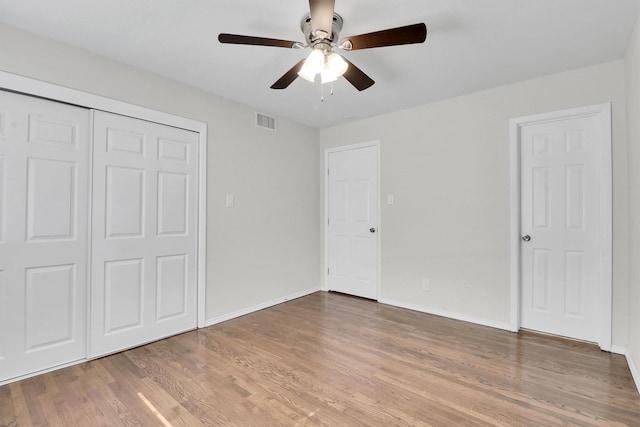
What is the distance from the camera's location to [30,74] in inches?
84.4

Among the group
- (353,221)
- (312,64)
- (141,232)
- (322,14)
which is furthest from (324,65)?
(353,221)

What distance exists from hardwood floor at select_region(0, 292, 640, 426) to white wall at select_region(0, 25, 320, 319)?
80cm

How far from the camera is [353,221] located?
4223 mm

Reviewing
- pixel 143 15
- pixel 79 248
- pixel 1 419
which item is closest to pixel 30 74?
pixel 143 15

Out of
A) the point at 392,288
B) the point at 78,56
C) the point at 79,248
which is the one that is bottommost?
the point at 392,288

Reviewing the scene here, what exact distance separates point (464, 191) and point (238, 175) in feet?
8.24

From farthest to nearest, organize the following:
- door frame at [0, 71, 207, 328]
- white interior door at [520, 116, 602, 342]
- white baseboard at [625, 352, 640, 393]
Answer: white interior door at [520, 116, 602, 342] < door frame at [0, 71, 207, 328] < white baseboard at [625, 352, 640, 393]

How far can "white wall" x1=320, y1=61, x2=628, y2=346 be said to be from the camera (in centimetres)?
258

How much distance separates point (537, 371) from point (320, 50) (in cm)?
273

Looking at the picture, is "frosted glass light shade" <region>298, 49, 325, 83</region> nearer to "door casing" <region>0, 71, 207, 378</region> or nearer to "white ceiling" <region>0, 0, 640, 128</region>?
"white ceiling" <region>0, 0, 640, 128</region>

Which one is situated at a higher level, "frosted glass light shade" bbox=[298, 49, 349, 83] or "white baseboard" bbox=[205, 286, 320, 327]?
"frosted glass light shade" bbox=[298, 49, 349, 83]

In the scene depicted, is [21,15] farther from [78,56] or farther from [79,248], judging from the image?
[79,248]

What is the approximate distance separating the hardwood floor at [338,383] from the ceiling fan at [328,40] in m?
2.12

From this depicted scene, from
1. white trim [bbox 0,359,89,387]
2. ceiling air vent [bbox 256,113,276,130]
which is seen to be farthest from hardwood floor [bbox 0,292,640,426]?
ceiling air vent [bbox 256,113,276,130]
